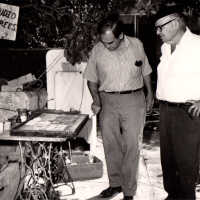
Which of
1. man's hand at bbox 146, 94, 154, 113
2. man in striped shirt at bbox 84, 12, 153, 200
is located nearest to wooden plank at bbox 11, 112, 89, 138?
man in striped shirt at bbox 84, 12, 153, 200

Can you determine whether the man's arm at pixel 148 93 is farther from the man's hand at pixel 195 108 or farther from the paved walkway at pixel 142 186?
the paved walkway at pixel 142 186

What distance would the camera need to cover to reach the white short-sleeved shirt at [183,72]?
4.56m

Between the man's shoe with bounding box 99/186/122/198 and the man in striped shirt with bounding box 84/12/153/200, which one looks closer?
the man in striped shirt with bounding box 84/12/153/200

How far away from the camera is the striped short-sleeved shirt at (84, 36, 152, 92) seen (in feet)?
17.6

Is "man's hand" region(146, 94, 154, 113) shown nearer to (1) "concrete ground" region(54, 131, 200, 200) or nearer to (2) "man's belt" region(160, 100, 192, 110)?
(2) "man's belt" region(160, 100, 192, 110)

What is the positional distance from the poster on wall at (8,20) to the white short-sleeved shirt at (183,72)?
106 inches

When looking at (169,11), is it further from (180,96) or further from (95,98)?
(95,98)

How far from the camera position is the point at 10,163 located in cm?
482

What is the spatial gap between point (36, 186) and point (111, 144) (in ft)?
3.78

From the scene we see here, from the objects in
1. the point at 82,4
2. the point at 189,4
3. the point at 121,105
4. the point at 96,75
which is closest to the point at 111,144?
the point at 121,105

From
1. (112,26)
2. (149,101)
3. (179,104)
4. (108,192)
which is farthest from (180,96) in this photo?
(108,192)

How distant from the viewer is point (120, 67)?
5.37m

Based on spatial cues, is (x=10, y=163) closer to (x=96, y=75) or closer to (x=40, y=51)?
(x=96, y=75)

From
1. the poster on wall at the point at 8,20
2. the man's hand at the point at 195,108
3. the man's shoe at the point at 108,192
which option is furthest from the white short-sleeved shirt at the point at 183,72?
the poster on wall at the point at 8,20
